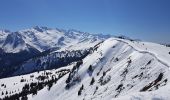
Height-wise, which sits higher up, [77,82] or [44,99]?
[77,82]

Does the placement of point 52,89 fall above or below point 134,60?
below

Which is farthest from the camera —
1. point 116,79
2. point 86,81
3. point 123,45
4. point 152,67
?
point 123,45

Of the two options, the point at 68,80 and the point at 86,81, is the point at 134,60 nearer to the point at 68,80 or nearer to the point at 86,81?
the point at 86,81

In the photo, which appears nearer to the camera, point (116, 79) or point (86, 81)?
point (116, 79)

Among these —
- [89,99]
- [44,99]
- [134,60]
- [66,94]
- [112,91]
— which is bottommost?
[44,99]

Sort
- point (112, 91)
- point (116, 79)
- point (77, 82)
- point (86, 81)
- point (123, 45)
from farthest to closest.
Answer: point (123, 45)
point (77, 82)
point (86, 81)
point (116, 79)
point (112, 91)

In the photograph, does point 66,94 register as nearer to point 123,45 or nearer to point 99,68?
point 99,68

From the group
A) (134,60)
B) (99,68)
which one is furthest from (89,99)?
(99,68)

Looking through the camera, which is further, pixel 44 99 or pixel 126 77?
pixel 44 99

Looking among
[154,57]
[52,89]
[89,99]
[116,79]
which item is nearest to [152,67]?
[154,57]
